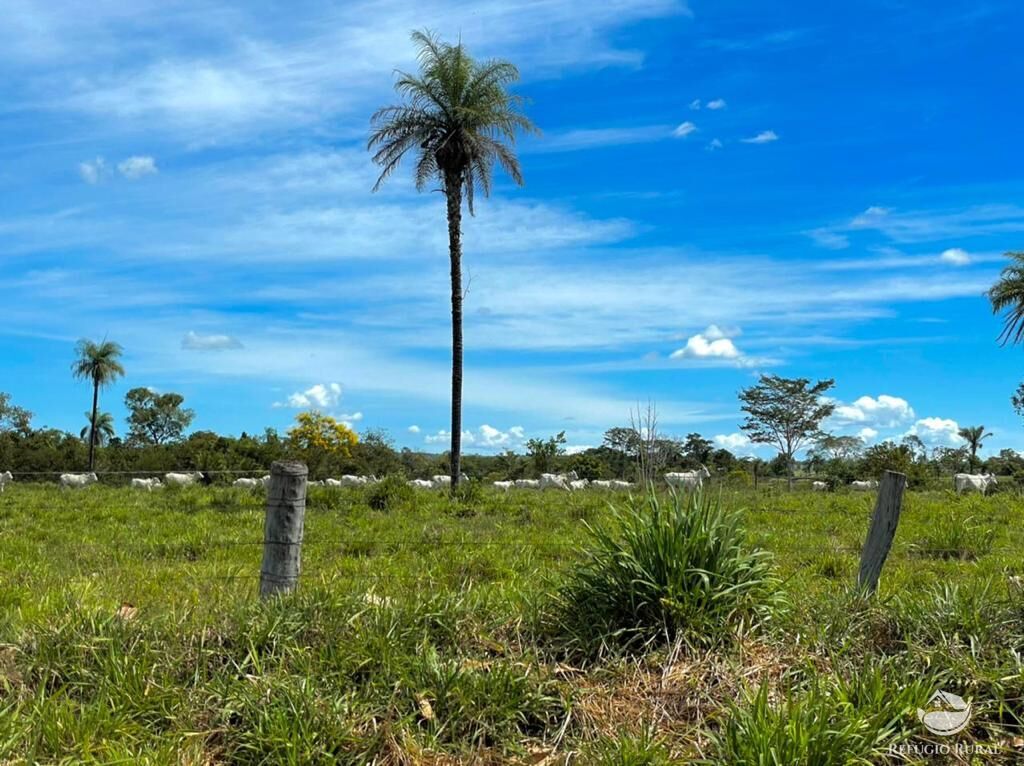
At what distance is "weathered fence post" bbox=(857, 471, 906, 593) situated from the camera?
595cm

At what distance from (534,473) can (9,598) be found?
31.2 meters

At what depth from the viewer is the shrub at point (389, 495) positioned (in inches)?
689

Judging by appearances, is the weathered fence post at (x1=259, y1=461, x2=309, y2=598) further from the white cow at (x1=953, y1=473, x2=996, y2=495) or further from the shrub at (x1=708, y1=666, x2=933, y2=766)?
the white cow at (x1=953, y1=473, x2=996, y2=495)

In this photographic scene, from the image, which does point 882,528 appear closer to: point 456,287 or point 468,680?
point 468,680

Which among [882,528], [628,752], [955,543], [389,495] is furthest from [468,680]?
[389,495]

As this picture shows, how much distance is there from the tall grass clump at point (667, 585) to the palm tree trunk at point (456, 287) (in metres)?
19.7

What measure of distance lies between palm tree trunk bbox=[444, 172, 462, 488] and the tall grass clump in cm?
1966

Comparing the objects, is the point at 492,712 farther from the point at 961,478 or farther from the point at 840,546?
the point at 961,478

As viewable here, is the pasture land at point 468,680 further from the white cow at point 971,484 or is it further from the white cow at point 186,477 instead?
the white cow at point 186,477

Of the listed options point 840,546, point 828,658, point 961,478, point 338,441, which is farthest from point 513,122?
point 338,441

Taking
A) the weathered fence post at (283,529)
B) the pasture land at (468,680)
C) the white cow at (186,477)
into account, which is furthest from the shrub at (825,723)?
the white cow at (186,477)

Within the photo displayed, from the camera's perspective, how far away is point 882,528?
19.6 feet

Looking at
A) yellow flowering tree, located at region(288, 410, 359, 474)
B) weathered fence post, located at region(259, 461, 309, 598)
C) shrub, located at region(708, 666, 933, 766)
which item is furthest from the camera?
yellow flowering tree, located at region(288, 410, 359, 474)

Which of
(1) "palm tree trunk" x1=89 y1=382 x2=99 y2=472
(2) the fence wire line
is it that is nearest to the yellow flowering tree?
(1) "palm tree trunk" x1=89 y1=382 x2=99 y2=472
